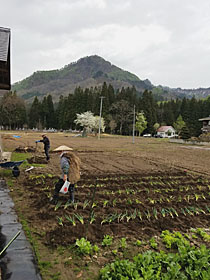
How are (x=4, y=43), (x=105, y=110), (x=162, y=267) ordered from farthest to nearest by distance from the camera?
1. (x=105, y=110)
2. (x=4, y=43)
3. (x=162, y=267)

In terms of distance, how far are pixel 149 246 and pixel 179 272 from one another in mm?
875

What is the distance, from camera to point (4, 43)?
289 inches

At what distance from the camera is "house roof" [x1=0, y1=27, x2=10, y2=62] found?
683 centimetres

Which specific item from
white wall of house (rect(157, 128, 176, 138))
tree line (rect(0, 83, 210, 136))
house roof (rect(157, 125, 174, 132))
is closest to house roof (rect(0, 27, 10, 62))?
tree line (rect(0, 83, 210, 136))

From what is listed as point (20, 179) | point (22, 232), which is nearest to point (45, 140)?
point (20, 179)

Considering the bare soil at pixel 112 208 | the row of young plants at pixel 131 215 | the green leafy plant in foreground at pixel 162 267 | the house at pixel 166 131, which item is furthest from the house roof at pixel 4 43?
the house at pixel 166 131

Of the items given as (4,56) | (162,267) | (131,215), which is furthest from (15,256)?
(4,56)

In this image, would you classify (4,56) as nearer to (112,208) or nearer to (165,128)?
(112,208)

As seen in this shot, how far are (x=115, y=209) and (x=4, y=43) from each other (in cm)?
633

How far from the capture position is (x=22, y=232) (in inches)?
167

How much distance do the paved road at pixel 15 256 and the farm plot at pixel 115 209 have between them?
1.28 feet

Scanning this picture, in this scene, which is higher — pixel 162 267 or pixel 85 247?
pixel 85 247

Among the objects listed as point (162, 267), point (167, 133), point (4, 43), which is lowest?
point (162, 267)

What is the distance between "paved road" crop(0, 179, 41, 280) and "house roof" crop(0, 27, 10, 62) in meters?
4.68
